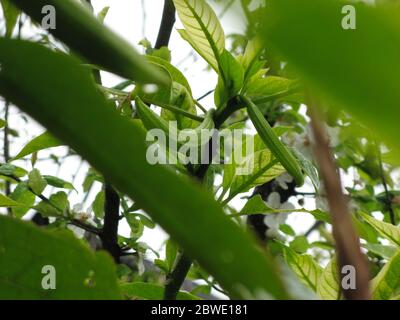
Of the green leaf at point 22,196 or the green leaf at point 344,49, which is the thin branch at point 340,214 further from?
the green leaf at point 22,196

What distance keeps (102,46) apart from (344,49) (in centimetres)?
5

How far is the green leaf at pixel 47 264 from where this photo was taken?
8.6 inches

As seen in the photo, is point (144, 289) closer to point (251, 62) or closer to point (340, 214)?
point (251, 62)

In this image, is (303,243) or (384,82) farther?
(303,243)

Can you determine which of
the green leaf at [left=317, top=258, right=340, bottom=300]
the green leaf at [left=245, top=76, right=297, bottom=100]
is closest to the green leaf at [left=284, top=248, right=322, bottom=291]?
the green leaf at [left=317, top=258, right=340, bottom=300]

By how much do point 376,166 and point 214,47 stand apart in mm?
692

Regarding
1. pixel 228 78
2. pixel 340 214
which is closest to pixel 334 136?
pixel 228 78

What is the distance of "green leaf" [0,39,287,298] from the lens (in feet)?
0.41

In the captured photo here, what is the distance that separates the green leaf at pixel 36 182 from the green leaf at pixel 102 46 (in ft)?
2.20

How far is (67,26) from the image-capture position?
0.43 feet

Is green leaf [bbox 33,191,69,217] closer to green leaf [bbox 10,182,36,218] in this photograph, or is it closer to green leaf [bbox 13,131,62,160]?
green leaf [bbox 10,182,36,218]

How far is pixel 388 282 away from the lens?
0.49m
